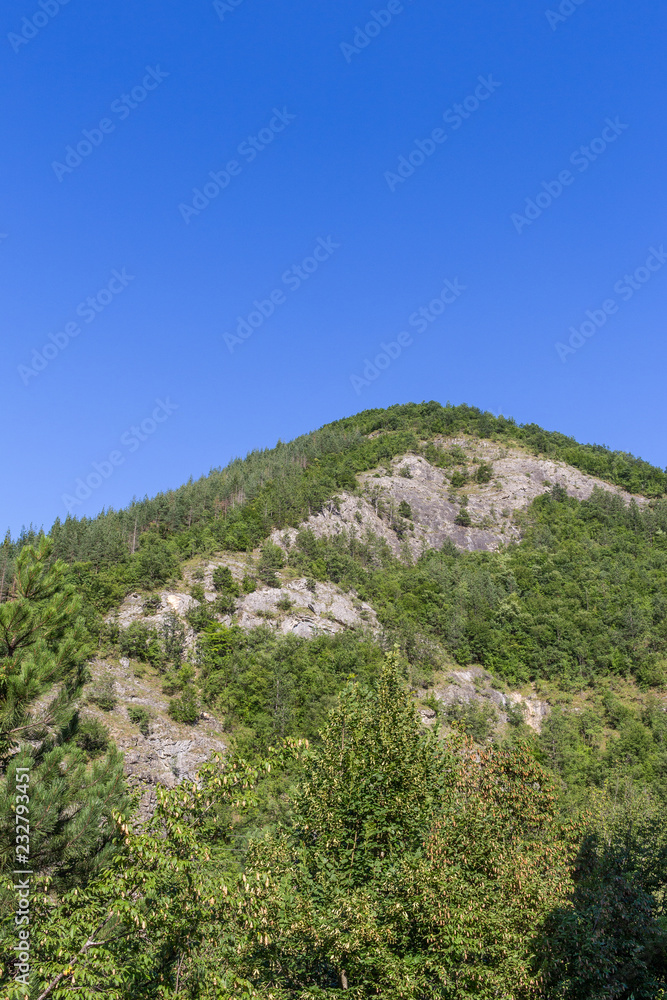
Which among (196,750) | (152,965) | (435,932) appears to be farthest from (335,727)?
(196,750)

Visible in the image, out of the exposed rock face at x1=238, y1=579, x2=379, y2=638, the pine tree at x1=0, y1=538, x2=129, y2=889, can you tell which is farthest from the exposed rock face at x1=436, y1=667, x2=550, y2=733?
the pine tree at x1=0, y1=538, x2=129, y2=889

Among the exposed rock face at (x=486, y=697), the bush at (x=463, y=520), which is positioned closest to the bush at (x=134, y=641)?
the exposed rock face at (x=486, y=697)

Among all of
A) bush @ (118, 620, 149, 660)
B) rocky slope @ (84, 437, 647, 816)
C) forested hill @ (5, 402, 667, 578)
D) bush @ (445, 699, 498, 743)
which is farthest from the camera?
forested hill @ (5, 402, 667, 578)

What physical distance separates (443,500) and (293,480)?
39.2 metres

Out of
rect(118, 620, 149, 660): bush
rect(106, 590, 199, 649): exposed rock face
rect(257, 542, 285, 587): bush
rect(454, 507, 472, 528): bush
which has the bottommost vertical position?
rect(118, 620, 149, 660): bush

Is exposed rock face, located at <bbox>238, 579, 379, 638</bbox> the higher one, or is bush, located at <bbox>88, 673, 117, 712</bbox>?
exposed rock face, located at <bbox>238, 579, 379, 638</bbox>

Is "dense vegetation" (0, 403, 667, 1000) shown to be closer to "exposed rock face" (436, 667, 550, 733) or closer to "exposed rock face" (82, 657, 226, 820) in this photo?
"exposed rock face" (82, 657, 226, 820)

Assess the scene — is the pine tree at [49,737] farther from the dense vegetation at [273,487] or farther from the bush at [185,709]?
the bush at [185,709]

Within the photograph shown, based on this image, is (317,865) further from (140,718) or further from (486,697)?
(486,697)

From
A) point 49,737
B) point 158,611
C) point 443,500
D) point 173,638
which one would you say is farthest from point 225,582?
point 49,737

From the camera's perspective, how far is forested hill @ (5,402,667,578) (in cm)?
9612

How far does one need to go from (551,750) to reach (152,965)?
8131 centimetres

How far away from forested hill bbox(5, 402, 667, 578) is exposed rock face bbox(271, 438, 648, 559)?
4999 millimetres

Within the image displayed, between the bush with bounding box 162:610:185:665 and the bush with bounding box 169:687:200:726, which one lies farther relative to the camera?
the bush with bounding box 162:610:185:665
